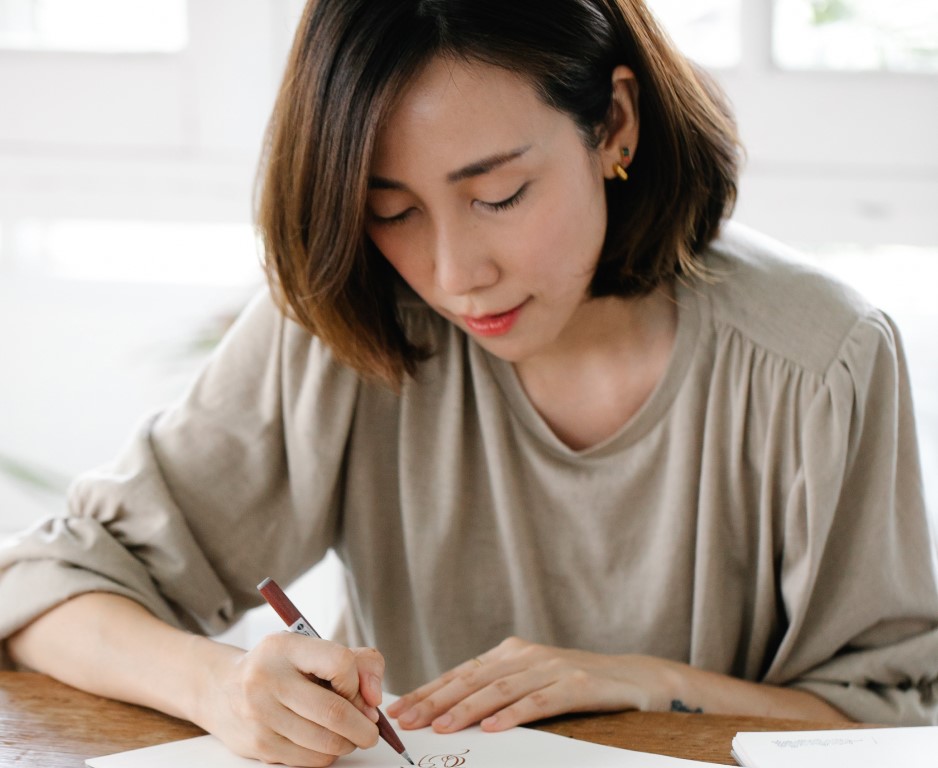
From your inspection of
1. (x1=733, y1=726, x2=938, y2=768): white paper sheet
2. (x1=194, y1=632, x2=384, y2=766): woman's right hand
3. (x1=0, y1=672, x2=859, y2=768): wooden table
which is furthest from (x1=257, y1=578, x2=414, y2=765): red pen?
(x1=733, y1=726, x2=938, y2=768): white paper sheet

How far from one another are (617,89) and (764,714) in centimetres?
64

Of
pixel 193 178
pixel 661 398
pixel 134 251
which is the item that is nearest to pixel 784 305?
pixel 661 398

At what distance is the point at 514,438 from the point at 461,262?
315mm

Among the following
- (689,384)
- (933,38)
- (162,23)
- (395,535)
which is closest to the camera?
(689,384)

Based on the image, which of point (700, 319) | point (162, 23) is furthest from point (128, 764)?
point (162, 23)

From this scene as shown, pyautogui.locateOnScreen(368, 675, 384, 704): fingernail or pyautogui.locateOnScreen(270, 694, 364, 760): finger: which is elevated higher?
pyautogui.locateOnScreen(368, 675, 384, 704): fingernail

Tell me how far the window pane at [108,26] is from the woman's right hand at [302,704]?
5.07 ft

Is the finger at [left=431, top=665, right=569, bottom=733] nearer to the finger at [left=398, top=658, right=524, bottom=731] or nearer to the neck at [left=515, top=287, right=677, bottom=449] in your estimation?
the finger at [left=398, top=658, right=524, bottom=731]

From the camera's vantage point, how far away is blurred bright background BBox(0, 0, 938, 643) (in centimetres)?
201

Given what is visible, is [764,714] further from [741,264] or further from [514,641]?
[741,264]

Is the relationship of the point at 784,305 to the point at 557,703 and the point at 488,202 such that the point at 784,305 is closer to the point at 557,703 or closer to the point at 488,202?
the point at 488,202

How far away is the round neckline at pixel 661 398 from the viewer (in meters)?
1.27

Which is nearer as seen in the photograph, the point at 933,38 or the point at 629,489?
the point at 629,489

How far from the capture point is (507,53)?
1031mm
